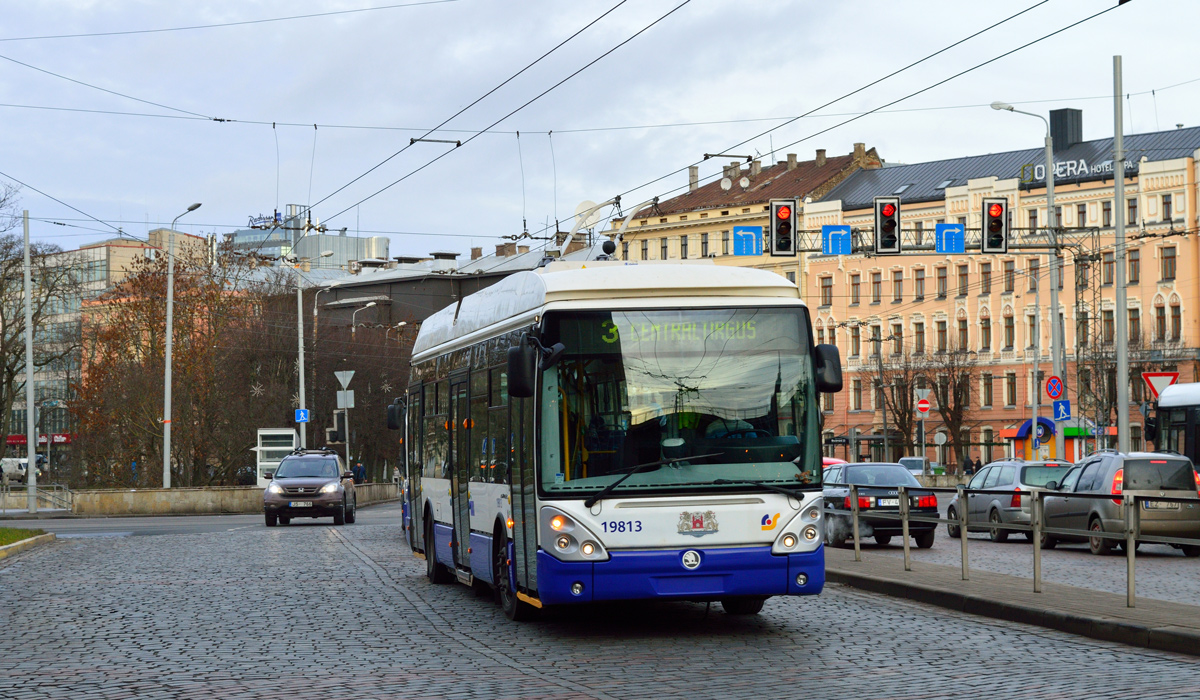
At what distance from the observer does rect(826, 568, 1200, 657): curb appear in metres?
11.4

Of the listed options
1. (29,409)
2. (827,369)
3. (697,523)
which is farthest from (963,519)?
(29,409)

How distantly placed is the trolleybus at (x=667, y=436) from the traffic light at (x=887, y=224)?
1693cm

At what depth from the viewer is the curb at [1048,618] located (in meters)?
11.4

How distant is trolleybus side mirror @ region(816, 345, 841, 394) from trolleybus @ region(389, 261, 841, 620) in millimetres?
16

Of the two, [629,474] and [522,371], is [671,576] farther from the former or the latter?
[522,371]

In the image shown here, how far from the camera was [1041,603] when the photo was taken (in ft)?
45.3

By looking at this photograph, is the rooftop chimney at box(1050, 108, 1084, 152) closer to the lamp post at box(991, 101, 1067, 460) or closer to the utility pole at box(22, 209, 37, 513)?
the lamp post at box(991, 101, 1067, 460)

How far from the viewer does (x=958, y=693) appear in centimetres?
938

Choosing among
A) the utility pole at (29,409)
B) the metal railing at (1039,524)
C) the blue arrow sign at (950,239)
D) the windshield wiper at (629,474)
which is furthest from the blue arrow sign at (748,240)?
the windshield wiper at (629,474)

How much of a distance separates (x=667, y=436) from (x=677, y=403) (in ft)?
0.86

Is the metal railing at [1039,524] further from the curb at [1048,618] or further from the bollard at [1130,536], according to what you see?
the curb at [1048,618]

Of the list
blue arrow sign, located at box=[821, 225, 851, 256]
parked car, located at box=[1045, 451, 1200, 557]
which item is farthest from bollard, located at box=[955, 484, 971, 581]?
blue arrow sign, located at box=[821, 225, 851, 256]

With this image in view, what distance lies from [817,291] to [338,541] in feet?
223

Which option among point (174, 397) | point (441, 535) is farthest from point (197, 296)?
point (441, 535)
